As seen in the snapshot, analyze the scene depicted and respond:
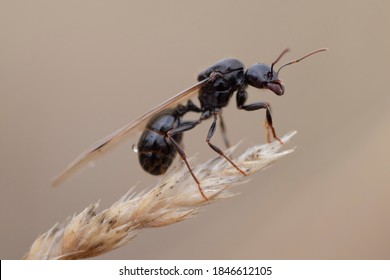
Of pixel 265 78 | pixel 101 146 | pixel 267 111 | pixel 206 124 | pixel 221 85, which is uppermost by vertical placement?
pixel 101 146

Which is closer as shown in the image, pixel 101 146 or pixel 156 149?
pixel 101 146

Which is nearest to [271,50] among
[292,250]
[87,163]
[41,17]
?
[41,17]

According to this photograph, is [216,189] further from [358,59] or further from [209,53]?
[209,53]

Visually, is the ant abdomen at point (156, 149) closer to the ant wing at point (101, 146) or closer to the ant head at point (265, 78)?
the ant wing at point (101, 146)

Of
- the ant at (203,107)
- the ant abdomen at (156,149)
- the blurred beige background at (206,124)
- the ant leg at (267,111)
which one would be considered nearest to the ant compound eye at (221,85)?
the ant at (203,107)

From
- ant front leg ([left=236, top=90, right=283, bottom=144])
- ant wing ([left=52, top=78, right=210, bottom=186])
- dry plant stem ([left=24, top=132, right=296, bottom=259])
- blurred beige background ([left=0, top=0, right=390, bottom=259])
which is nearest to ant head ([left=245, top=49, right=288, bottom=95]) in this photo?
ant front leg ([left=236, top=90, right=283, bottom=144])

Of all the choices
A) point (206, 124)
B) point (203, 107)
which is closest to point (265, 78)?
point (203, 107)

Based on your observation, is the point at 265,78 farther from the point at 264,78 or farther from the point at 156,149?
the point at 156,149
